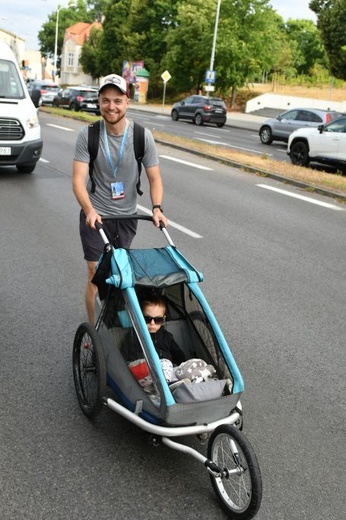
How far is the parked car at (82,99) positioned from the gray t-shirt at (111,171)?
1312 inches

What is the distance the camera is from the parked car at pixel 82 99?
121 ft

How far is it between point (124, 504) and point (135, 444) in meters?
→ 0.55

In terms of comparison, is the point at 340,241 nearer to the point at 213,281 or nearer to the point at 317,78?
the point at 213,281

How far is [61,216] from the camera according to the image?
9.45 meters

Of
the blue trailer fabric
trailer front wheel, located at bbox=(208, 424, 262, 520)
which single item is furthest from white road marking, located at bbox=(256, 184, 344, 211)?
trailer front wheel, located at bbox=(208, 424, 262, 520)

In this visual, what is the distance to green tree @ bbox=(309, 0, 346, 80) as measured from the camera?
108 ft

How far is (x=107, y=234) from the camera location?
443 cm

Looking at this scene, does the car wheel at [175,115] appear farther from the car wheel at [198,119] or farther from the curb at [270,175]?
the curb at [270,175]

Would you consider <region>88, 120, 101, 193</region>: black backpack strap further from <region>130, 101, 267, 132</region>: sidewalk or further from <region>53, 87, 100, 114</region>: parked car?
<region>130, 101, 267, 132</region>: sidewalk

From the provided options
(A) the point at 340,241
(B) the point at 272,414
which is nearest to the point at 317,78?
(A) the point at 340,241

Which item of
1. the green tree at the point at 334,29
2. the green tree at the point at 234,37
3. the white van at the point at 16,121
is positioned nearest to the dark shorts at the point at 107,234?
the white van at the point at 16,121

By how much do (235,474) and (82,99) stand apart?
35.9m

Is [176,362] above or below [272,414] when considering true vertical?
above

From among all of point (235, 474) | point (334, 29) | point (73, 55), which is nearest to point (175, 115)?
point (334, 29)
